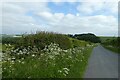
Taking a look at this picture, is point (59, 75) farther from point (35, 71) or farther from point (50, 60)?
point (50, 60)

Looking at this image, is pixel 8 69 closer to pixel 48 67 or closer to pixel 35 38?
pixel 48 67

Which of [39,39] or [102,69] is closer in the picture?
[102,69]

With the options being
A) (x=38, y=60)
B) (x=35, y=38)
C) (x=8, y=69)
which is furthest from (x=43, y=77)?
(x=35, y=38)

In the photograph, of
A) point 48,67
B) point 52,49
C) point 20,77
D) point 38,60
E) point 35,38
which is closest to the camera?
point 20,77

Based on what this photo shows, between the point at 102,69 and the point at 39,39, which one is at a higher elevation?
the point at 39,39

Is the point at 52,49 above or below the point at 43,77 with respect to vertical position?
above

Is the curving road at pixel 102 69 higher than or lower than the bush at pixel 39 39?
lower

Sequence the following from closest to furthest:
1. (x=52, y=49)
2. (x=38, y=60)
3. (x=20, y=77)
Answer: (x=20, y=77) < (x=38, y=60) < (x=52, y=49)

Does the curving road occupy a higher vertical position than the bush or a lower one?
lower

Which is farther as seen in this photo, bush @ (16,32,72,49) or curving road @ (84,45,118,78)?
bush @ (16,32,72,49)

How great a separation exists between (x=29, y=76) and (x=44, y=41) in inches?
397

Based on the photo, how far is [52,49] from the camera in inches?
500

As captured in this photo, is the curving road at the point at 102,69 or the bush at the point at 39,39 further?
the bush at the point at 39,39

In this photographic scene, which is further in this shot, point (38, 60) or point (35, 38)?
point (35, 38)
